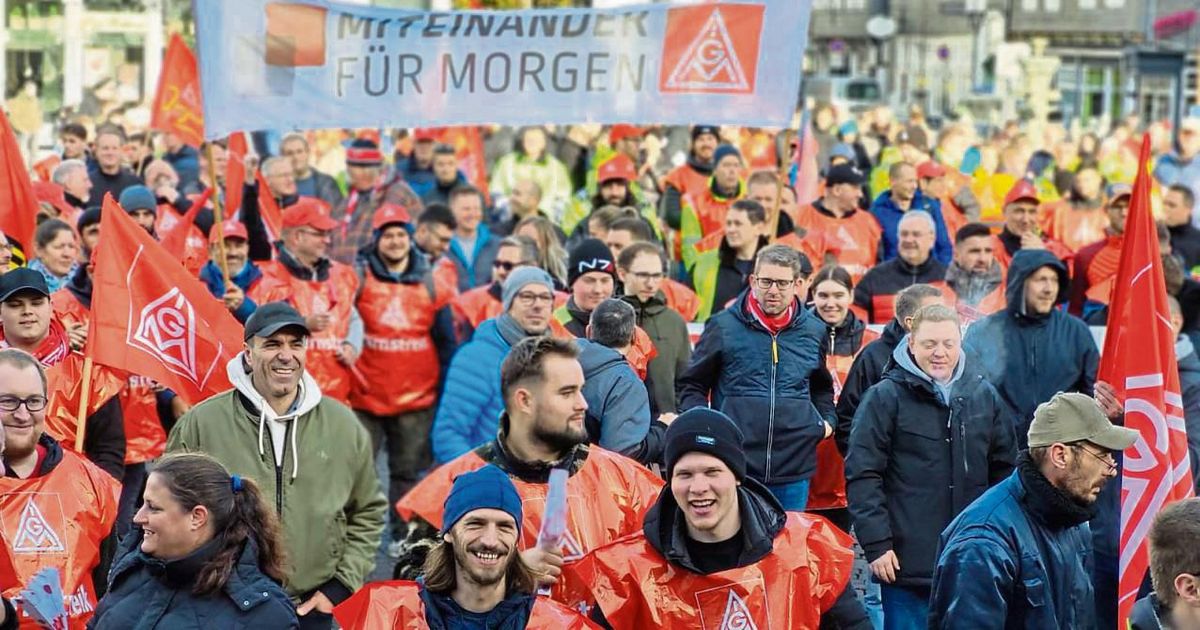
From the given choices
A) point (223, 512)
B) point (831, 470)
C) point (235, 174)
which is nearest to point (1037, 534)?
point (223, 512)

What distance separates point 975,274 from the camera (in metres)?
9.94

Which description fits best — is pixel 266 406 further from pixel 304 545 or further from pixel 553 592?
pixel 553 592

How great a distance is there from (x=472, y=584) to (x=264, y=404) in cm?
159

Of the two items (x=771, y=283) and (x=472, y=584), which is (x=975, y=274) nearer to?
(x=771, y=283)

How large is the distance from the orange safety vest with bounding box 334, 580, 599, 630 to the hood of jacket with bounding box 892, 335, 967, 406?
7.66 ft

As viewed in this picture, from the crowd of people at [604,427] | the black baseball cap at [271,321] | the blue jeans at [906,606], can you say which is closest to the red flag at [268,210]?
the crowd of people at [604,427]

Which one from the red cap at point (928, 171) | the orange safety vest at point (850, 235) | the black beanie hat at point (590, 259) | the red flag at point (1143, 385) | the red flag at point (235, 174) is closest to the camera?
the red flag at point (1143, 385)

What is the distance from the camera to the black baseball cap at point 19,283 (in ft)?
23.6

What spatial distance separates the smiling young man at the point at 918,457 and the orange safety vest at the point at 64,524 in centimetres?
262

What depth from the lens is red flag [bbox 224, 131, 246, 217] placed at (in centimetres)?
1231

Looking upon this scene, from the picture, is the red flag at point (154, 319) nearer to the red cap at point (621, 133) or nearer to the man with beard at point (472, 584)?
the man with beard at point (472, 584)

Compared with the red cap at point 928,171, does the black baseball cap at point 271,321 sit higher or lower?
lower

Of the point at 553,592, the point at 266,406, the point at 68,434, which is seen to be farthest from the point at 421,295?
the point at 553,592

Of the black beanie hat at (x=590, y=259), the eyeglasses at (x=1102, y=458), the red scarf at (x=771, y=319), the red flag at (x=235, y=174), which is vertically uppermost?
the red flag at (x=235, y=174)
